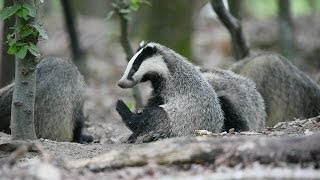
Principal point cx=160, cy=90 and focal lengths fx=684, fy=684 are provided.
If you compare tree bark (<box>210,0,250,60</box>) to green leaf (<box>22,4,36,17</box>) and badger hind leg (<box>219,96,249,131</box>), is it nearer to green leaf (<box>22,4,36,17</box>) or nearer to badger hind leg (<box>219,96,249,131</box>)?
badger hind leg (<box>219,96,249,131</box>)

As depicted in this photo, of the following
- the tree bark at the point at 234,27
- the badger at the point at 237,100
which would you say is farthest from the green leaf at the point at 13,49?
the tree bark at the point at 234,27

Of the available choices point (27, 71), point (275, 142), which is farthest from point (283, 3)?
point (275, 142)

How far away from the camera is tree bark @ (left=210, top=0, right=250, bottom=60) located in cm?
1055

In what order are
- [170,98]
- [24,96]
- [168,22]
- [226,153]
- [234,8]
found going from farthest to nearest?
[168,22], [234,8], [170,98], [24,96], [226,153]

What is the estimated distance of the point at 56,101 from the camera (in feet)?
28.5

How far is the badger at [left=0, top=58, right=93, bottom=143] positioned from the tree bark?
2.69 meters

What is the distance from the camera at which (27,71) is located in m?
7.29

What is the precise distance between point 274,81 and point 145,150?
522cm

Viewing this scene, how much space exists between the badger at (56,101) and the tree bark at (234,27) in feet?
8.82

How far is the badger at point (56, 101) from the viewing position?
867cm

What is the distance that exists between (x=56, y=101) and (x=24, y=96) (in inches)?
51.8

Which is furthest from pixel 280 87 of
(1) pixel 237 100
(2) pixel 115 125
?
(2) pixel 115 125

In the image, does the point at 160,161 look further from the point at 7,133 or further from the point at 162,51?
the point at 7,133

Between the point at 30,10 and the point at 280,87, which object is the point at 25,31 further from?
the point at 280,87
